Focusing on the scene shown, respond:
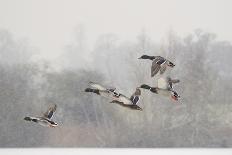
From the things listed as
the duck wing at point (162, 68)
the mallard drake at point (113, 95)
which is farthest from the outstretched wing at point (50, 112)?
the duck wing at point (162, 68)

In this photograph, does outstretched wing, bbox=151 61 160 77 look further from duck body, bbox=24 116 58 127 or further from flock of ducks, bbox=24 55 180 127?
duck body, bbox=24 116 58 127

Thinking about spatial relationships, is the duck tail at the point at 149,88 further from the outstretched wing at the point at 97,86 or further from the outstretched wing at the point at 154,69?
the outstretched wing at the point at 97,86

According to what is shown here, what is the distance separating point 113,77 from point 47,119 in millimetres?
417

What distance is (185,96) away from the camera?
376 centimetres

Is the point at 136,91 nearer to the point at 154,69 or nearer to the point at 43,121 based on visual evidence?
the point at 154,69

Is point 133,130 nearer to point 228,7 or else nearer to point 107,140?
point 107,140

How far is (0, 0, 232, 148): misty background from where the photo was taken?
3.73m

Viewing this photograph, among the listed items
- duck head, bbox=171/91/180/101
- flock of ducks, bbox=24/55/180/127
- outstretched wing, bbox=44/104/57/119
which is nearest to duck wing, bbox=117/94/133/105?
flock of ducks, bbox=24/55/180/127

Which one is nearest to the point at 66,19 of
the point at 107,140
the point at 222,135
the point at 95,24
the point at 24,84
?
the point at 95,24

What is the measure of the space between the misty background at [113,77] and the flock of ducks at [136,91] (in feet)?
0.08

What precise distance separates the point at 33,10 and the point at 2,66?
34 centimetres

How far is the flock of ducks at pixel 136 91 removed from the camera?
373cm

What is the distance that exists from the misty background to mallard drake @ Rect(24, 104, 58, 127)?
24 millimetres

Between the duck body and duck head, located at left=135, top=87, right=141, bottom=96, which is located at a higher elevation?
duck head, located at left=135, top=87, right=141, bottom=96
